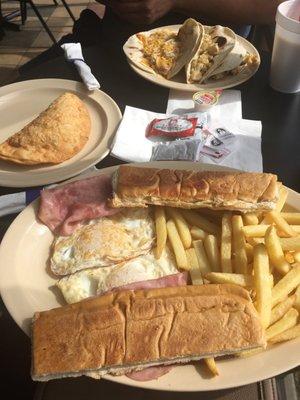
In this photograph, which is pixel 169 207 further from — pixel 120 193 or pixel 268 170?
pixel 268 170

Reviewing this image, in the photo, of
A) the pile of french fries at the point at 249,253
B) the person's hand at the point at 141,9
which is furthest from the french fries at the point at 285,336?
the person's hand at the point at 141,9

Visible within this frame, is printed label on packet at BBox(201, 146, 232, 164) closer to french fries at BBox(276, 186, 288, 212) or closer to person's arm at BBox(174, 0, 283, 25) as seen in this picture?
french fries at BBox(276, 186, 288, 212)

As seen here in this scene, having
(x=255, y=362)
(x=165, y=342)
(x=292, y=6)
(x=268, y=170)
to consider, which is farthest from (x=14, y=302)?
(x=292, y=6)

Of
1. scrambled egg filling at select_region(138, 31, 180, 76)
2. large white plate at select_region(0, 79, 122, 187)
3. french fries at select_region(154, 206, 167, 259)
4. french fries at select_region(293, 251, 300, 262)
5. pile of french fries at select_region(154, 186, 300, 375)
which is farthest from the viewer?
scrambled egg filling at select_region(138, 31, 180, 76)

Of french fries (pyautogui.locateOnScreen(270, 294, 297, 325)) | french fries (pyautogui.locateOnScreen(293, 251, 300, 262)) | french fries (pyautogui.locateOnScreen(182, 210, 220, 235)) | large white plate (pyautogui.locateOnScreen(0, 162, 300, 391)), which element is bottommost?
large white plate (pyautogui.locateOnScreen(0, 162, 300, 391))

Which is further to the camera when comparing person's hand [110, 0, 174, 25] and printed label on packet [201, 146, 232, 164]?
person's hand [110, 0, 174, 25]

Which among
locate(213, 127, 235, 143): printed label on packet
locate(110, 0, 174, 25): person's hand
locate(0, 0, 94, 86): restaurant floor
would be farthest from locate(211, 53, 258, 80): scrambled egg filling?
locate(0, 0, 94, 86): restaurant floor

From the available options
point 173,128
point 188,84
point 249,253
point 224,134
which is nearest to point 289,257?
point 249,253
